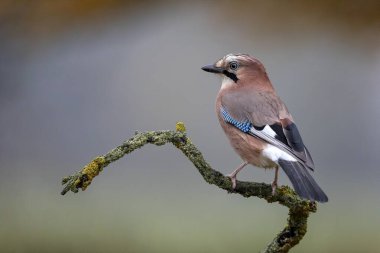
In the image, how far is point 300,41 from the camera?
6078 mm

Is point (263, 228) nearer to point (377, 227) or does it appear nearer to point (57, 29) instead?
point (377, 227)

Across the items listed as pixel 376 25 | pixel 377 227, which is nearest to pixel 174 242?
pixel 377 227

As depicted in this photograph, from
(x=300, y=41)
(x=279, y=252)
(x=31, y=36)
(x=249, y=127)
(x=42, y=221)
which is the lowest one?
(x=279, y=252)

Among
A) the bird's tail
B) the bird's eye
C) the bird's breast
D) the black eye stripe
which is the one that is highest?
the bird's eye

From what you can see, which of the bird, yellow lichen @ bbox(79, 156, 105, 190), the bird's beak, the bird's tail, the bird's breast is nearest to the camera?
yellow lichen @ bbox(79, 156, 105, 190)

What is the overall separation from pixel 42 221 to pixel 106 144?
69 centimetres

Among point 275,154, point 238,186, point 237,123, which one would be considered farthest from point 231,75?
point 238,186

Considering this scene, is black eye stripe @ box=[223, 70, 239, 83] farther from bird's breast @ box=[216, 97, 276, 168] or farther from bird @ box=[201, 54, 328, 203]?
bird's breast @ box=[216, 97, 276, 168]

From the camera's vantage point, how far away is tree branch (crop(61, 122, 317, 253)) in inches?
102

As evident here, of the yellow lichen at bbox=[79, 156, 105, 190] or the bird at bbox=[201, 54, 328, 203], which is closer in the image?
the yellow lichen at bbox=[79, 156, 105, 190]

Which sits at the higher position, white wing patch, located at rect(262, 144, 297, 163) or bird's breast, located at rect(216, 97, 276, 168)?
bird's breast, located at rect(216, 97, 276, 168)

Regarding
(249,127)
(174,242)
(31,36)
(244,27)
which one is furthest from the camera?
(31,36)

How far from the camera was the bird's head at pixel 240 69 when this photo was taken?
10.9 feet

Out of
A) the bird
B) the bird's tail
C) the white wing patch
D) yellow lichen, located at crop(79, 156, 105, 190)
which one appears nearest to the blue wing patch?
the bird
